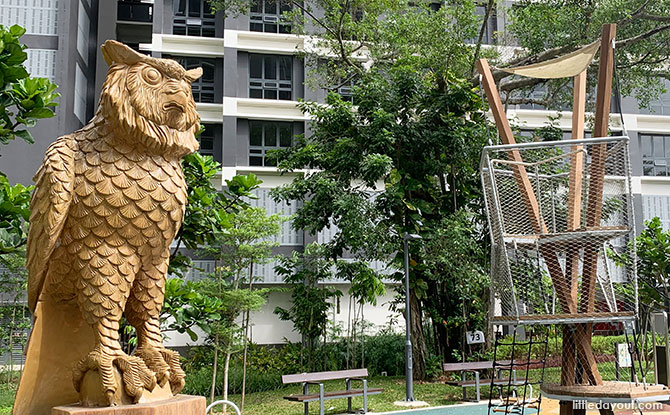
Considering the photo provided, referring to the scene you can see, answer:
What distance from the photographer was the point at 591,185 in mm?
5695

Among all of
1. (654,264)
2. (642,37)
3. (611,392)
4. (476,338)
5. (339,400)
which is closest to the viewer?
(611,392)

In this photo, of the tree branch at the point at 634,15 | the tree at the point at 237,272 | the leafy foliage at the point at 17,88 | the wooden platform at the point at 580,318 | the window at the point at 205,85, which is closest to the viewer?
the leafy foliage at the point at 17,88

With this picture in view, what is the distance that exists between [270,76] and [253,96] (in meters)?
0.97

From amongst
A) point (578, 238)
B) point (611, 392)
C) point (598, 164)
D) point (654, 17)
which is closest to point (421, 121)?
point (654, 17)

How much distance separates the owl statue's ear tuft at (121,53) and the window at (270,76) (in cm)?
1892

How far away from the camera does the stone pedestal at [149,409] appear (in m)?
2.50

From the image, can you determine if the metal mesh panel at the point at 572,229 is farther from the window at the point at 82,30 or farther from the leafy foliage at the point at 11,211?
the window at the point at 82,30

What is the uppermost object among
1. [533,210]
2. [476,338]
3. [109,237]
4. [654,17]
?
[654,17]

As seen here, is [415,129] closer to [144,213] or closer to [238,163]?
[238,163]

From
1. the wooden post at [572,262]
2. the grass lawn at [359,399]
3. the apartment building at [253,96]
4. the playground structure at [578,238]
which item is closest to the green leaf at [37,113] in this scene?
the playground structure at [578,238]

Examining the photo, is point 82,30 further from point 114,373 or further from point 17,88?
point 114,373

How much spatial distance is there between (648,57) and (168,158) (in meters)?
14.2

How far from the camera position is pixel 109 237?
2.83 metres

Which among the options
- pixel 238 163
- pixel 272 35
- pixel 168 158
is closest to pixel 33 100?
pixel 168 158
